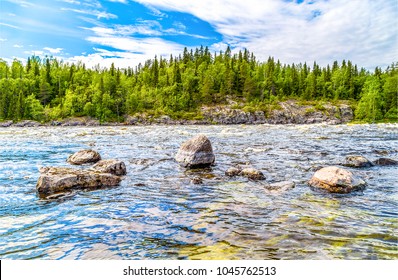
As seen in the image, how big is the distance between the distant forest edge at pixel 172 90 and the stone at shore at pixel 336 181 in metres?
95.2

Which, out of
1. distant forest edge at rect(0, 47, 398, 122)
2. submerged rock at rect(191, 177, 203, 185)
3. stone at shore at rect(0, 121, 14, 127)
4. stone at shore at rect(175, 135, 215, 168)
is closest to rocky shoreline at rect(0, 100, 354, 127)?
distant forest edge at rect(0, 47, 398, 122)

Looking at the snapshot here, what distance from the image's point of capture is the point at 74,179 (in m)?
11.4

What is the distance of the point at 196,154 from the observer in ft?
53.1

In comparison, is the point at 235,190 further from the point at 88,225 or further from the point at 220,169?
the point at 88,225

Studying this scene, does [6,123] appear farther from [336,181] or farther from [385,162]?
[336,181]

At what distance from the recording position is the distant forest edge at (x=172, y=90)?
109312mm

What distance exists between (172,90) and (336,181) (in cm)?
12886

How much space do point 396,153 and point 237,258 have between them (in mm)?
19011

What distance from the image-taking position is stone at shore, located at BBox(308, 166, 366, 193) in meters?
10.8

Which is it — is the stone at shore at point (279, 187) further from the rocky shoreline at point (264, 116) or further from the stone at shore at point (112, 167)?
the rocky shoreline at point (264, 116)

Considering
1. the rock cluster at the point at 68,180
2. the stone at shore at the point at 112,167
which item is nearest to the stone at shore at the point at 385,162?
the stone at shore at the point at 112,167

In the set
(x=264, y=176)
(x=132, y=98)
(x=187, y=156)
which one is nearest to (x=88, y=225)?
(x=264, y=176)

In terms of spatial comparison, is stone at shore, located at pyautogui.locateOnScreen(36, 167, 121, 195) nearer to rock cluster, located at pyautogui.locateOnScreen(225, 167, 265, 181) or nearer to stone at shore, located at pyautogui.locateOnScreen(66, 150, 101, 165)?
stone at shore, located at pyautogui.locateOnScreen(66, 150, 101, 165)

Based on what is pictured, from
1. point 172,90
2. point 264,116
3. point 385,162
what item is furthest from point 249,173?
point 172,90
